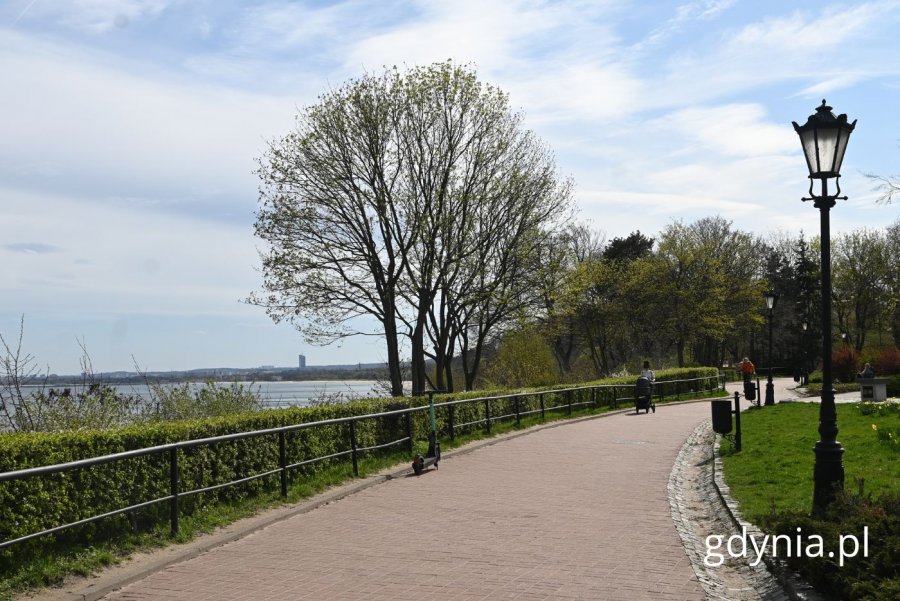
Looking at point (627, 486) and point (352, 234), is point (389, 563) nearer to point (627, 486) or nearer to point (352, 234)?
point (627, 486)

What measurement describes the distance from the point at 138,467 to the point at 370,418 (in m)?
6.66

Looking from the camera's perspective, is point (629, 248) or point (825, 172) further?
point (629, 248)

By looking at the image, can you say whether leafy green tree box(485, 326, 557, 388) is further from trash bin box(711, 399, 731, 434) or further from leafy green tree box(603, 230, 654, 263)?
trash bin box(711, 399, 731, 434)

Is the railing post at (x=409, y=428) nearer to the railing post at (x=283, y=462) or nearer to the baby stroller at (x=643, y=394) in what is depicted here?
the railing post at (x=283, y=462)

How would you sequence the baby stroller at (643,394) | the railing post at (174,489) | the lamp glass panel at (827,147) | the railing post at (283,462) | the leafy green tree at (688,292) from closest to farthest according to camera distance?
the railing post at (174,489), the lamp glass panel at (827,147), the railing post at (283,462), the baby stroller at (643,394), the leafy green tree at (688,292)

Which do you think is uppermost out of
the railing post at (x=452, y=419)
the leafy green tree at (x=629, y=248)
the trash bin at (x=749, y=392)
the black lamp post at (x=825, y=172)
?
the leafy green tree at (x=629, y=248)

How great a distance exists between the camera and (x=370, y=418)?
1520cm

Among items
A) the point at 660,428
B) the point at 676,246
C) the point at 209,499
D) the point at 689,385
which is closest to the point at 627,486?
the point at 209,499

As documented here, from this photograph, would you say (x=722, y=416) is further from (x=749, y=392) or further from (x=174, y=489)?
Answer: (x=749, y=392)

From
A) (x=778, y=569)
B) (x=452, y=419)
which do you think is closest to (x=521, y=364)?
(x=452, y=419)

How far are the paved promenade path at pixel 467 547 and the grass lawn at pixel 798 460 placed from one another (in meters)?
1.15

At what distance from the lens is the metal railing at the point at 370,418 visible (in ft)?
24.6

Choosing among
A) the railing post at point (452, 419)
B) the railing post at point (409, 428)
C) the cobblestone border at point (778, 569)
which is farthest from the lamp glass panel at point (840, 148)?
the railing post at point (452, 419)

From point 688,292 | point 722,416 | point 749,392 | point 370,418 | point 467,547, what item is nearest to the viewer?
point 467,547
